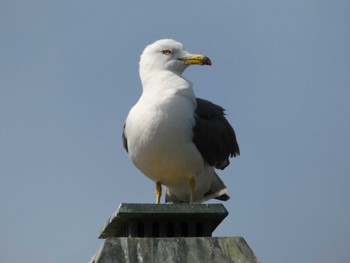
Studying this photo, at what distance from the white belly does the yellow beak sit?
72 centimetres

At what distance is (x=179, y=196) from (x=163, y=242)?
3801 millimetres

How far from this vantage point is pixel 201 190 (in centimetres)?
1111

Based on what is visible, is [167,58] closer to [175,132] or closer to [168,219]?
[175,132]

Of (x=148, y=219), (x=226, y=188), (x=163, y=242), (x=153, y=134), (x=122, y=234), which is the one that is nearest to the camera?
(x=163, y=242)

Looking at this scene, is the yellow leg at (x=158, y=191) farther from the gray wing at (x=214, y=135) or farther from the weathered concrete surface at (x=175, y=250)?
the weathered concrete surface at (x=175, y=250)


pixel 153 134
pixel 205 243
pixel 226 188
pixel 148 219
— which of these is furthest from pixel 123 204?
pixel 226 188

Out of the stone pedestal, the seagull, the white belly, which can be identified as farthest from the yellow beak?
the stone pedestal

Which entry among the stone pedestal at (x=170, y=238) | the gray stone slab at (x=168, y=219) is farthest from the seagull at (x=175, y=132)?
the gray stone slab at (x=168, y=219)

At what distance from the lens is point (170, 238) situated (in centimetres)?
727

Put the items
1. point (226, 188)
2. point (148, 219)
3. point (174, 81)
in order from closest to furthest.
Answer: point (148, 219), point (174, 81), point (226, 188)

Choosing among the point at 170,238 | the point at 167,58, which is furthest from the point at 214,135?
the point at 170,238

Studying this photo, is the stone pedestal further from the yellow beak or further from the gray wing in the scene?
the yellow beak

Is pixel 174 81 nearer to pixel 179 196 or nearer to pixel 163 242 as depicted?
pixel 179 196

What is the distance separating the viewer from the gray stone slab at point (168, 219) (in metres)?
7.63
